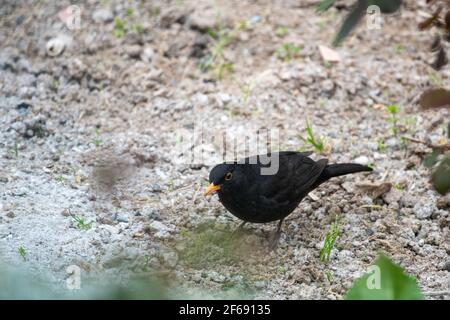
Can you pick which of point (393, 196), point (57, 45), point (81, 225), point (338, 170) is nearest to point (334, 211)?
point (338, 170)

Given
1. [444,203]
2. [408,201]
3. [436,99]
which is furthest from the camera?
[408,201]

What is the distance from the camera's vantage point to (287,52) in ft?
23.9

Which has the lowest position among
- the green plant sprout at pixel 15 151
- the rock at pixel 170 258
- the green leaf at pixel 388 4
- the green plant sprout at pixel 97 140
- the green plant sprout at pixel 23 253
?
the green plant sprout at pixel 97 140

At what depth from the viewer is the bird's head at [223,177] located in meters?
5.00

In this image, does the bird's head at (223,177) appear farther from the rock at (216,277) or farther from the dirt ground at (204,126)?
the rock at (216,277)

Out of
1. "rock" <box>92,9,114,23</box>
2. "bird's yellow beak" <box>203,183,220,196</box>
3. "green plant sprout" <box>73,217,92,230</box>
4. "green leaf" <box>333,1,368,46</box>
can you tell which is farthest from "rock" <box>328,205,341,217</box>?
"rock" <box>92,9,114,23</box>

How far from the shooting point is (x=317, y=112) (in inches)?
264

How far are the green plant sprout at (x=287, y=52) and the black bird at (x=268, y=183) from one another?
192 centimetres

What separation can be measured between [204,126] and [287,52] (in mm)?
1426

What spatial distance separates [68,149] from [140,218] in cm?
119

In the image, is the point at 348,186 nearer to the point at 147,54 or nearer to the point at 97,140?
the point at 97,140

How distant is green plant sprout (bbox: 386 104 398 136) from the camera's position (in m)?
6.46

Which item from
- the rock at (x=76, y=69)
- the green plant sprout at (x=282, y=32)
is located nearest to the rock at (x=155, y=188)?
the rock at (x=76, y=69)
